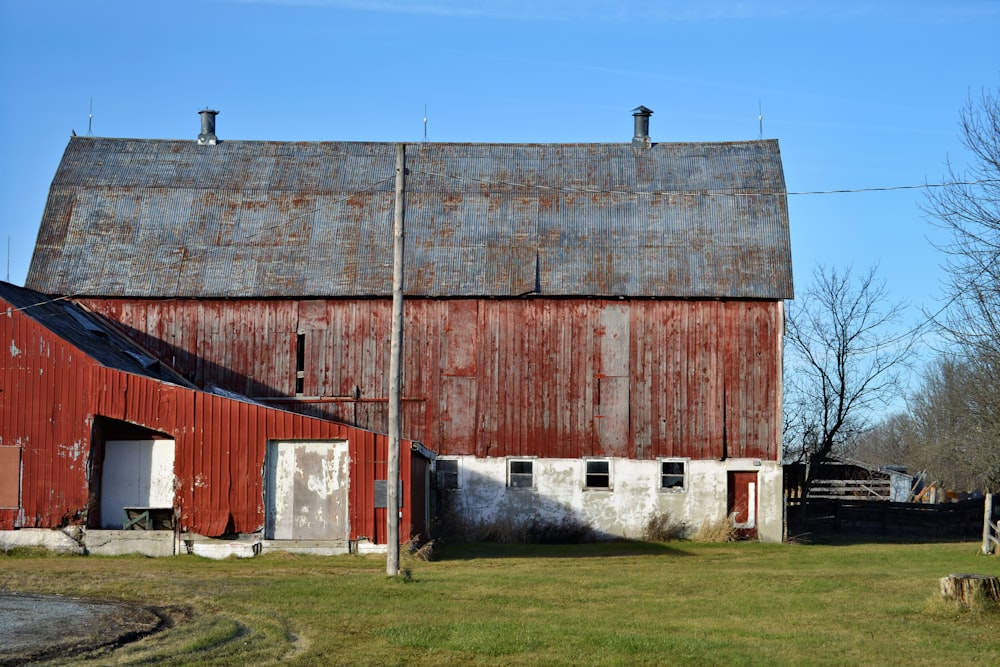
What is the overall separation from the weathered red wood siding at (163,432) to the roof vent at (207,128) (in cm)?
1252

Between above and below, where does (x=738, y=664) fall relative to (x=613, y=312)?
below

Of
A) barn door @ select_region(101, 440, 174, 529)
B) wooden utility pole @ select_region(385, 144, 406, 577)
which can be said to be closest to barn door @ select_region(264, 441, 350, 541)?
barn door @ select_region(101, 440, 174, 529)

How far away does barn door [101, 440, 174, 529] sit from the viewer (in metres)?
27.4

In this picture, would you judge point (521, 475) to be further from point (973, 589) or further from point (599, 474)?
point (973, 589)

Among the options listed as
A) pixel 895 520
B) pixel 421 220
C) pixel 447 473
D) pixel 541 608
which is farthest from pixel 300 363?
pixel 895 520

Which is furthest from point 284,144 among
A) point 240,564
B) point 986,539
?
point 986,539

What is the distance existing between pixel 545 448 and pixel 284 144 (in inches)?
524

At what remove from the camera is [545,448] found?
32969mm

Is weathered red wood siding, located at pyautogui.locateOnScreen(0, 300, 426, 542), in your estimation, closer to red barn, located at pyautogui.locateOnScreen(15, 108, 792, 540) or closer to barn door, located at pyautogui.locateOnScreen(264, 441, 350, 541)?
barn door, located at pyautogui.locateOnScreen(264, 441, 350, 541)

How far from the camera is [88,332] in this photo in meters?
30.8

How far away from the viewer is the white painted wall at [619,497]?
1281 inches

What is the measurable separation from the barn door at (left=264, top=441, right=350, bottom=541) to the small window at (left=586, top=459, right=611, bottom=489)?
805 cm

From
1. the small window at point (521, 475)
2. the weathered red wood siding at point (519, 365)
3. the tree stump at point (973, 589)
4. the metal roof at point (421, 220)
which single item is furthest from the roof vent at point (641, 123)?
the tree stump at point (973, 589)

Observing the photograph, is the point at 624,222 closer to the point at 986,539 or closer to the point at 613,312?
the point at 613,312
